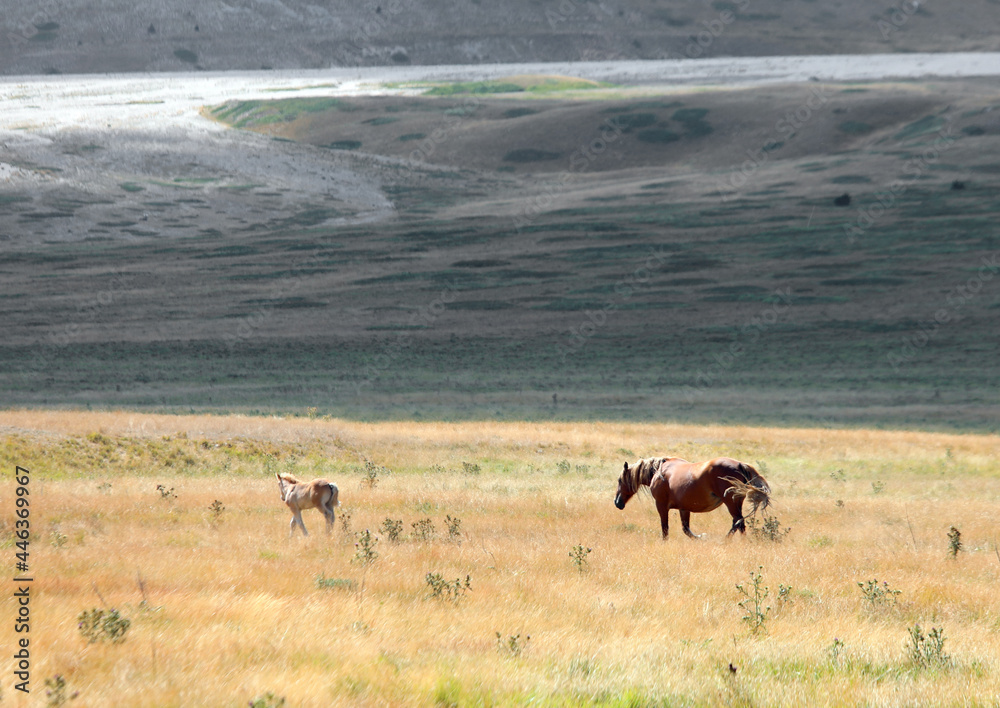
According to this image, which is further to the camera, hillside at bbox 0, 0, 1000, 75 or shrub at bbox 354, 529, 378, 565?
hillside at bbox 0, 0, 1000, 75

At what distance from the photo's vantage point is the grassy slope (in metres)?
43.3

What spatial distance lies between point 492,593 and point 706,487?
536cm

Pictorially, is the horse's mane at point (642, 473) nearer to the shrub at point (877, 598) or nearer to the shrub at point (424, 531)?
the shrub at point (424, 531)

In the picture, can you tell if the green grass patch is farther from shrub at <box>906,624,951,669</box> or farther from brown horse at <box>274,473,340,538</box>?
shrub at <box>906,624,951,669</box>

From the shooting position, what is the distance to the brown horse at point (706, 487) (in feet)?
44.5

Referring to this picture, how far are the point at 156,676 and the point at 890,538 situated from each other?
12.2 m

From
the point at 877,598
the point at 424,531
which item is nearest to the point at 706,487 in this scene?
the point at 877,598

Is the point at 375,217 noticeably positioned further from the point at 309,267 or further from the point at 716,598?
the point at 716,598

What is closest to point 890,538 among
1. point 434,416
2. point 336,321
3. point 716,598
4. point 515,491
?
point 716,598

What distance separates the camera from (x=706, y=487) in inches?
544

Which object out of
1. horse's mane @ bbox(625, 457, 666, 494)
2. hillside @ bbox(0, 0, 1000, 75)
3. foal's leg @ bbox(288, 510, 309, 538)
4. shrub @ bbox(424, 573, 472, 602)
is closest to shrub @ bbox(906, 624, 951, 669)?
shrub @ bbox(424, 573, 472, 602)

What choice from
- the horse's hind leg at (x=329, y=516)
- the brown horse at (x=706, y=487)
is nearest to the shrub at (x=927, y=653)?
the brown horse at (x=706, y=487)

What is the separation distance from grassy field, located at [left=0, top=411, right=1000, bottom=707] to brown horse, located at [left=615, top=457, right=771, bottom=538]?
616 millimetres

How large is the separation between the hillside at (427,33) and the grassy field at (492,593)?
147721 mm
